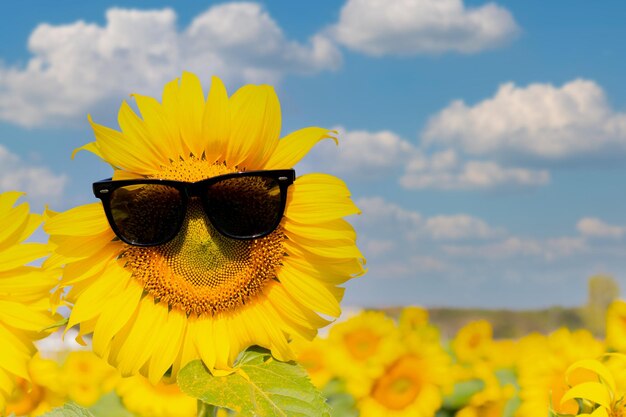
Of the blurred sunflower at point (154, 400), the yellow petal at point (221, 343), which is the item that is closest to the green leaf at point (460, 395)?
the blurred sunflower at point (154, 400)

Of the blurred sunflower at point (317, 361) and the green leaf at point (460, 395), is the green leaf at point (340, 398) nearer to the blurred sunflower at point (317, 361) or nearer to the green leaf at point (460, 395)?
the blurred sunflower at point (317, 361)

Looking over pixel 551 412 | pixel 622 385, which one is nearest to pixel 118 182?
pixel 551 412

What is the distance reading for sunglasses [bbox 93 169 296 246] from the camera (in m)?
1.88

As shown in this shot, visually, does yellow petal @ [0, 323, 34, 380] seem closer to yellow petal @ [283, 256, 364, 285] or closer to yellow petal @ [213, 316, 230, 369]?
yellow petal @ [213, 316, 230, 369]

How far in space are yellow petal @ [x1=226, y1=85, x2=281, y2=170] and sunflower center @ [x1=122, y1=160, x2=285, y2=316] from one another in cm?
10

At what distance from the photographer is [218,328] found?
191 centimetres

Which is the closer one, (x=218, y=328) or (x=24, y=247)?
(x=218, y=328)

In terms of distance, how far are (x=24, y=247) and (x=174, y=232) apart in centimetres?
43

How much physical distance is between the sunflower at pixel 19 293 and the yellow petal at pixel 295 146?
0.61 metres

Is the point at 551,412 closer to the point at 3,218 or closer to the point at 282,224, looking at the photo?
the point at 282,224

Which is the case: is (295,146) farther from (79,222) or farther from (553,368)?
(553,368)

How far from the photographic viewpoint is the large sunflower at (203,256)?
73.1 inches

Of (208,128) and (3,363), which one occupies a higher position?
(208,128)

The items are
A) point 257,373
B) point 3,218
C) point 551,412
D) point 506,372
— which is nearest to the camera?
point 551,412
